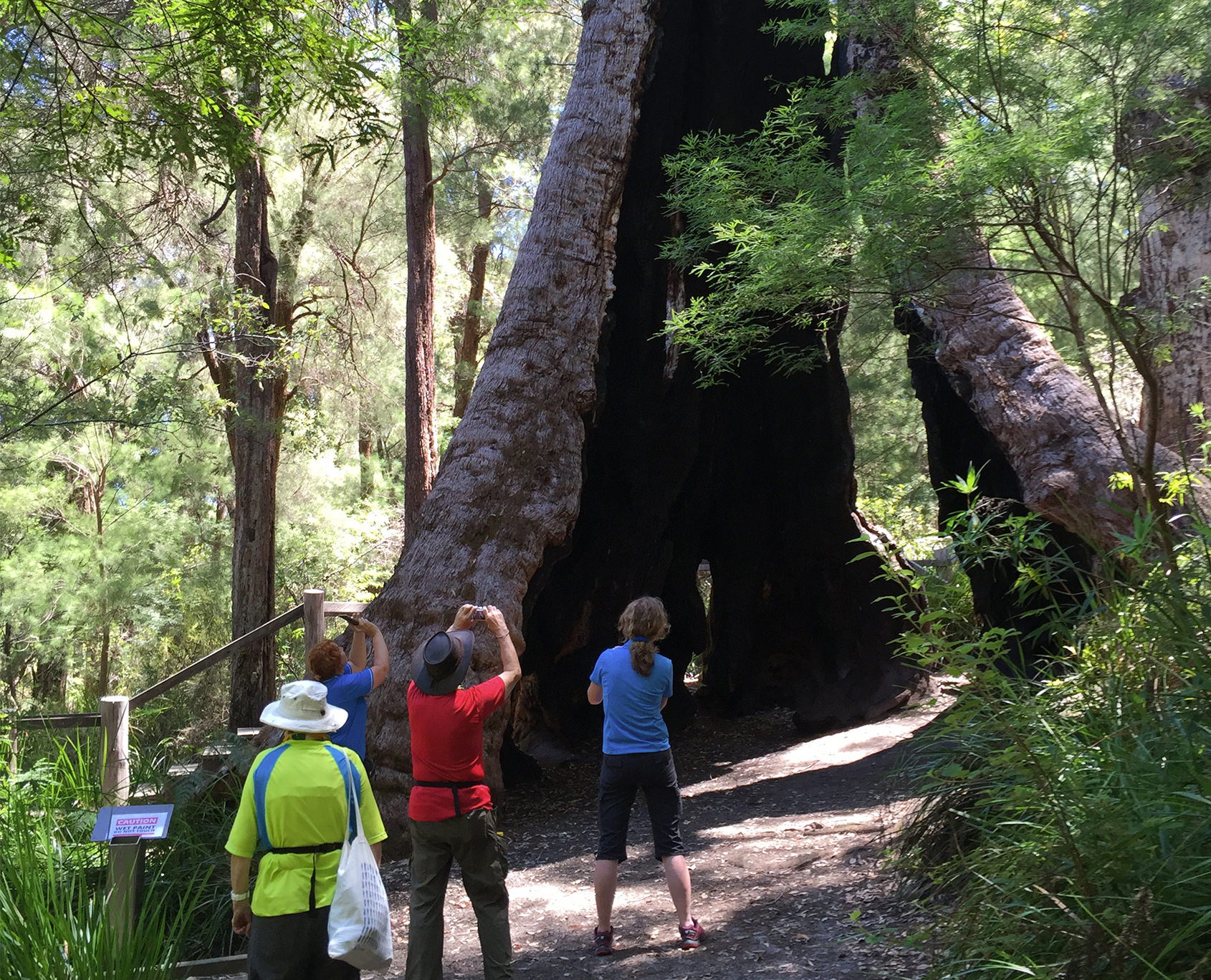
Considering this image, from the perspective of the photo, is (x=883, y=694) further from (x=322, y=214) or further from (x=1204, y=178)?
(x=322, y=214)

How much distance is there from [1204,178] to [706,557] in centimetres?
739

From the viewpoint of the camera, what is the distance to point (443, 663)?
3762 mm

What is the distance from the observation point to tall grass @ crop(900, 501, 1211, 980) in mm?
2684

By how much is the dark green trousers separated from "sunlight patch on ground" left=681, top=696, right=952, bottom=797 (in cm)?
456

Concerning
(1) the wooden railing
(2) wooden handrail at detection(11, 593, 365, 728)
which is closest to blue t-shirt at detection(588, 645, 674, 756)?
(1) the wooden railing

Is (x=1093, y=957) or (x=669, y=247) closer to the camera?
(x=1093, y=957)

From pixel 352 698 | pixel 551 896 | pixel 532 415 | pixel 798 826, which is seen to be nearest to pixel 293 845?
pixel 352 698

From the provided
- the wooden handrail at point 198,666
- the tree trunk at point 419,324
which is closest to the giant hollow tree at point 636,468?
the wooden handrail at point 198,666

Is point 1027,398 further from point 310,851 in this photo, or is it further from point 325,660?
point 310,851

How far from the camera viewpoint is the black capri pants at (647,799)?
430 centimetres

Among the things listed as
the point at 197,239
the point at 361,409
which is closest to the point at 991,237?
the point at 197,239

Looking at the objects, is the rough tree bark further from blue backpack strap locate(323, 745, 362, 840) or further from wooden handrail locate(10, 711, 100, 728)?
wooden handrail locate(10, 711, 100, 728)

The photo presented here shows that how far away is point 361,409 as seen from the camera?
1588 centimetres

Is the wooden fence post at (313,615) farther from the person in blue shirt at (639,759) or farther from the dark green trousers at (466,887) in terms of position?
A: the dark green trousers at (466,887)
